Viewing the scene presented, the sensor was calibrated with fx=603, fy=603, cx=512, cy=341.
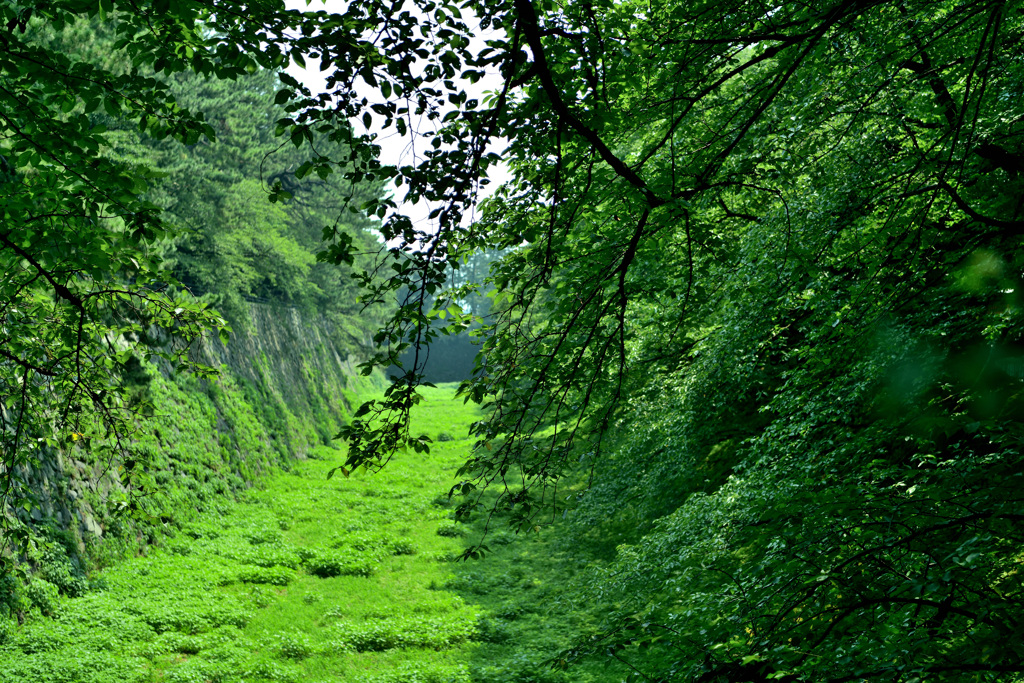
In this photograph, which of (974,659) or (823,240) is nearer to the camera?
(974,659)

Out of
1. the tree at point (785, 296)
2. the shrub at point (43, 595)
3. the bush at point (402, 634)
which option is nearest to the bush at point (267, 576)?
the bush at point (402, 634)

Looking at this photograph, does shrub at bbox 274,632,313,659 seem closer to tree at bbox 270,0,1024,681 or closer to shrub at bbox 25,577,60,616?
shrub at bbox 25,577,60,616

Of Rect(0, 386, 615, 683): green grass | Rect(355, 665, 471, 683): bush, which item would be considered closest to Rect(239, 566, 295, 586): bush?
Rect(0, 386, 615, 683): green grass

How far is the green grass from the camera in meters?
8.34

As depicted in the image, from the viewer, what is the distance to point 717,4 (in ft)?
16.0

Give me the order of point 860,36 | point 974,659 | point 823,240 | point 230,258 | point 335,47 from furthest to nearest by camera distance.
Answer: point 230,258
point 860,36
point 823,240
point 974,659
point 335,47

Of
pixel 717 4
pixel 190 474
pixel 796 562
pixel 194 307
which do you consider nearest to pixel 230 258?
pixel 190 474

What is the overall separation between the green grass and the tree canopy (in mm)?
3167

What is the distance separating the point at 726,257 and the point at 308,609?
1030 centimetres

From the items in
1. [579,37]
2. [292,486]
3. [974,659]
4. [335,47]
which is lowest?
[974,659]

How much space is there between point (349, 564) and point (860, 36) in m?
12.8

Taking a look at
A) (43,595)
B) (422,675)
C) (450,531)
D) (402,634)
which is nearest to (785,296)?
(422,675)

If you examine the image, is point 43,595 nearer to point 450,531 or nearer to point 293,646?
point 293,646

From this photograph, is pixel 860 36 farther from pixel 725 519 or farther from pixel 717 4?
pixel 725 519
